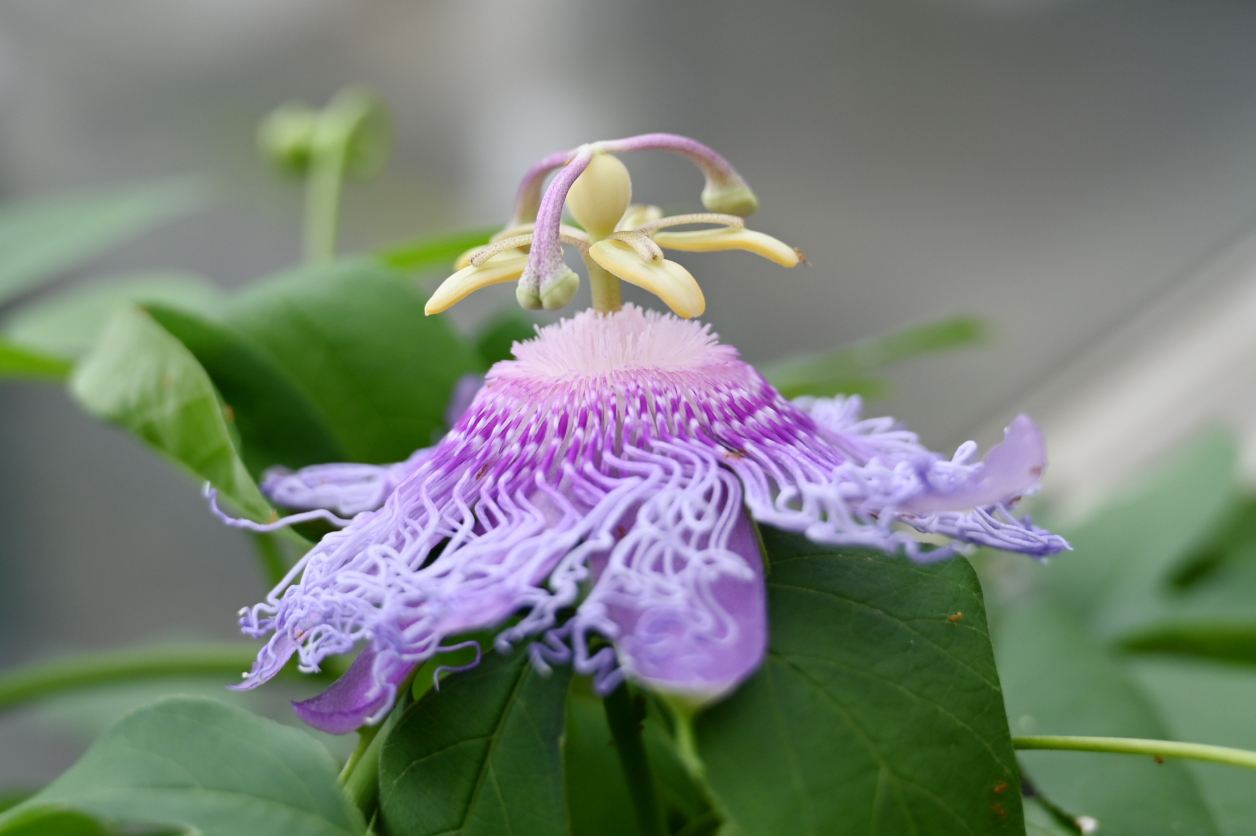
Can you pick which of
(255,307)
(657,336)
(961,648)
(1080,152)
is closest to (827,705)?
(961,648)

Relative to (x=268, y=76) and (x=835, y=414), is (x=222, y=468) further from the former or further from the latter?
(x=268, y=76)

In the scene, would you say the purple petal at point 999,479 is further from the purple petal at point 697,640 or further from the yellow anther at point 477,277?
the yellow anther at point 477,277

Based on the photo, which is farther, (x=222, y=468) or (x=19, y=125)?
(x=19, y=125)

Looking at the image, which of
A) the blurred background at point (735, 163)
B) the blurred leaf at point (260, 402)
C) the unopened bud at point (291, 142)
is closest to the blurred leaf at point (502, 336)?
the blurred leaf at point (260, 402)

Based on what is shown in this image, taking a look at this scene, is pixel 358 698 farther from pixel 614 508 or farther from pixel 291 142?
pixel 291 142

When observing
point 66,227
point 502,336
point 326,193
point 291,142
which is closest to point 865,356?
point 502,336

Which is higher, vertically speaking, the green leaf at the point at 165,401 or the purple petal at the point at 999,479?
the purple petal at the point at 999,479
